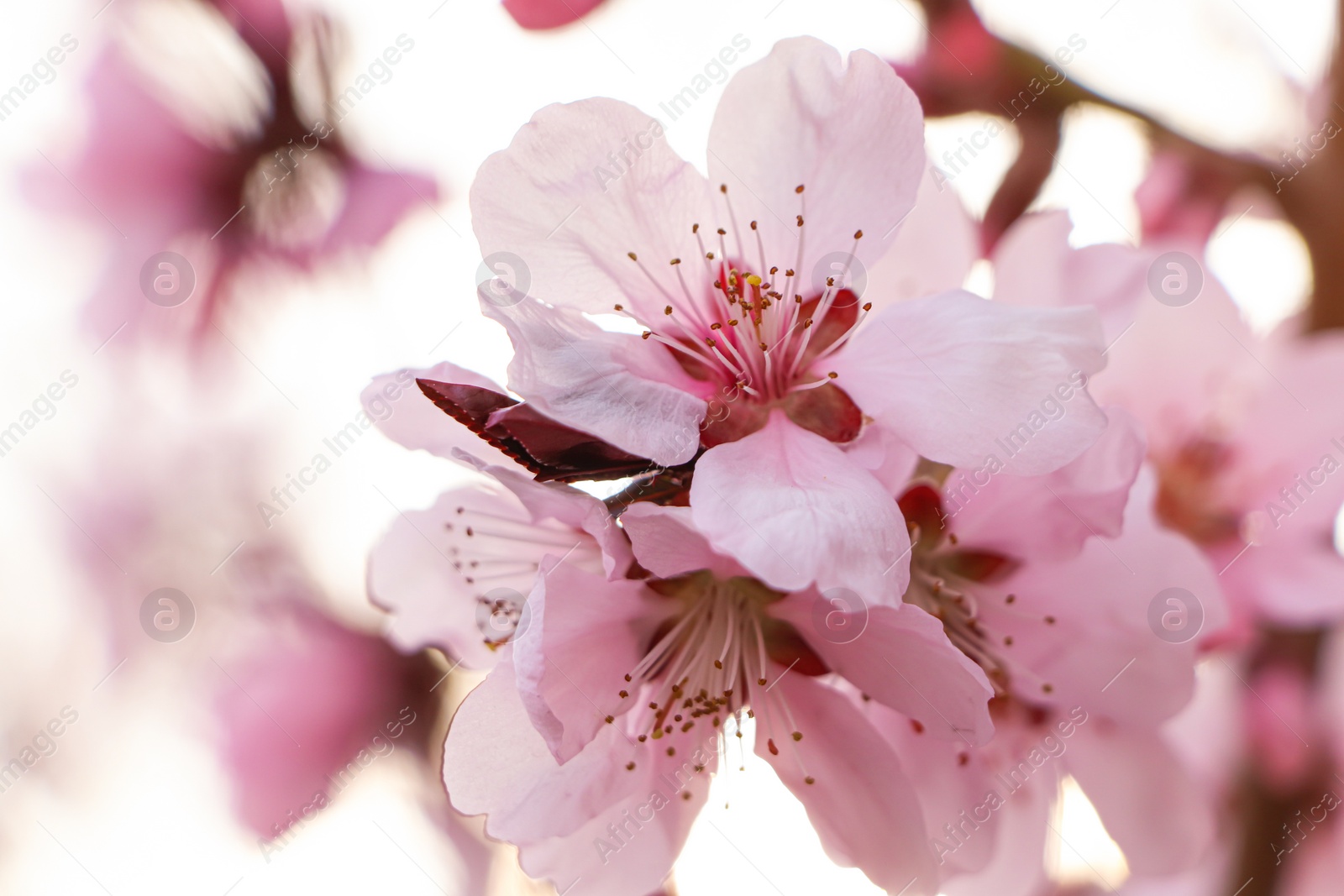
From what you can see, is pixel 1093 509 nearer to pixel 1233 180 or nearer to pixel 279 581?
pixel 1233 180

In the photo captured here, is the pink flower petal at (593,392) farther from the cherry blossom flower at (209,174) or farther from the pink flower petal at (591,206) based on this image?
the cherry blossom flower at (209,174)

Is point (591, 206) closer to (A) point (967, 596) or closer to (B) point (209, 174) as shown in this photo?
(A) point (967, 596)

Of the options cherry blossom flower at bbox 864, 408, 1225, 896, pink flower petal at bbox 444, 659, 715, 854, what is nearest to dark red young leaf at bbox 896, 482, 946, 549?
cherry blossom flower at bbox 864, 408, 1225, 896

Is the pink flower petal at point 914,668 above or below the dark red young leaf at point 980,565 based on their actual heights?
above

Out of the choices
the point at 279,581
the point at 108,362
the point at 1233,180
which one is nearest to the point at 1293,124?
the point at 1233,180

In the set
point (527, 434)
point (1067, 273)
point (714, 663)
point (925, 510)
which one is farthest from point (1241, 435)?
point (527, 434)

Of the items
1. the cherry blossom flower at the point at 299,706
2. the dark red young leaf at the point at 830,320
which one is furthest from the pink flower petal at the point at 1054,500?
the cherry blossom flower at the point at 299,706

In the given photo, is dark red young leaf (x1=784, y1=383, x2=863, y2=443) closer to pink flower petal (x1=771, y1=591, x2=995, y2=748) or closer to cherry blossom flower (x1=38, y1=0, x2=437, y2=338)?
pink flower petal (x1=771, y1=591, x2=995, y2=748)
